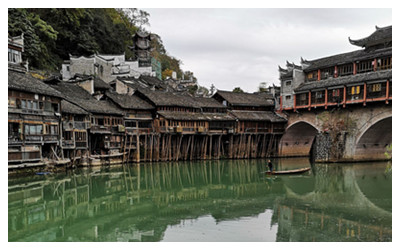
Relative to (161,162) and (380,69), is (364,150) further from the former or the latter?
(161,162)

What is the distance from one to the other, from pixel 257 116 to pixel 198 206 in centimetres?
3053

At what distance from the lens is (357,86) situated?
38562 mm

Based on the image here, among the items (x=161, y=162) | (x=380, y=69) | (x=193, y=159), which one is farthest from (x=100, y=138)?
(x=380, y=69)

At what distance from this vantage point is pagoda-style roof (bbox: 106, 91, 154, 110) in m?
39.8

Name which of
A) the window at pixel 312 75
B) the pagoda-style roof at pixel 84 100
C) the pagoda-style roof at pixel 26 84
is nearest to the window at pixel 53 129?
the pagoda-style roof at pixel 26 84

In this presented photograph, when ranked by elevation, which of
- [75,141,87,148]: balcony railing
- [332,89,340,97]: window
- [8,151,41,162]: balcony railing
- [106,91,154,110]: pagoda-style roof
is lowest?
[8,151,41,162]: balcony railing

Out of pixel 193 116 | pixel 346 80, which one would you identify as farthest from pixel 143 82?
pixel 346 80

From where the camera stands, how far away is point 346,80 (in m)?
40.0

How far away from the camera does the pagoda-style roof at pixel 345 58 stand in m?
37.5

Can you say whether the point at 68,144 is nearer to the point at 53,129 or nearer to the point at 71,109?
the point at 53,129

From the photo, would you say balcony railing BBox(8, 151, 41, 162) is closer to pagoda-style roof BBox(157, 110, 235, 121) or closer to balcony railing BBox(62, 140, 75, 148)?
balcony railing BBox(62, 140, 75, 148)

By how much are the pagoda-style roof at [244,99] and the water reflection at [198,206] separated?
1826cm

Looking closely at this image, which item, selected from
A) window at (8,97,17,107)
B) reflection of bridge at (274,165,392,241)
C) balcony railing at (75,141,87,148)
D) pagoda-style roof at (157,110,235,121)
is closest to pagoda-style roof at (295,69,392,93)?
pagoda-style roof at (157,110,235,121)

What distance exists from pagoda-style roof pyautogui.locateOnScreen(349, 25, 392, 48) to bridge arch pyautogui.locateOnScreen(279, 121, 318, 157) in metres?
12.5
